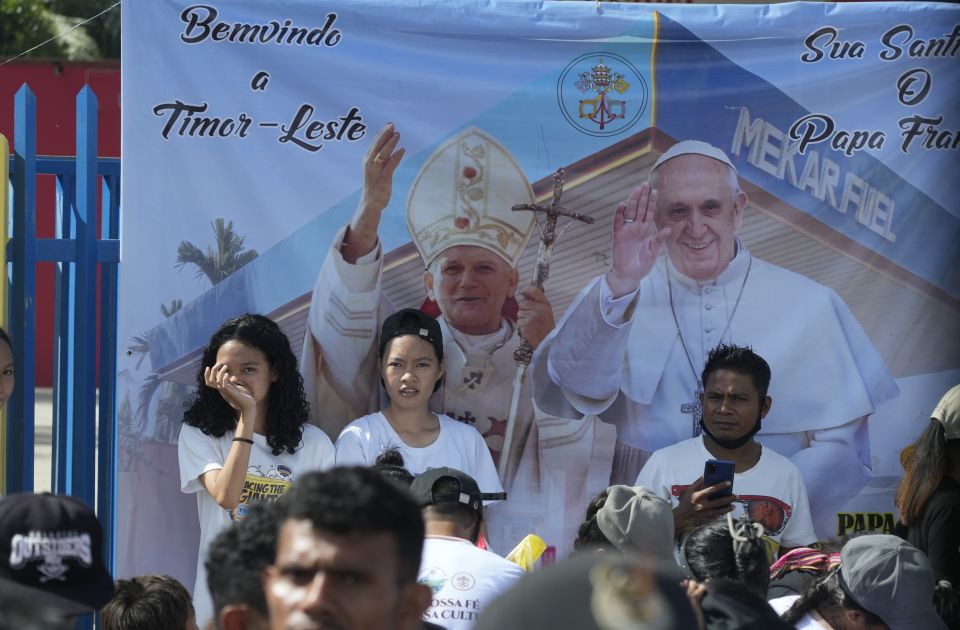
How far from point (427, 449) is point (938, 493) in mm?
1951

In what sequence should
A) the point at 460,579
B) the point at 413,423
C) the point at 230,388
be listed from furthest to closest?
the point at 413,423 → the point at 230,388 → the point at 460,579

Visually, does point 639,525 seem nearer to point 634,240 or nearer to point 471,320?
point 471,320

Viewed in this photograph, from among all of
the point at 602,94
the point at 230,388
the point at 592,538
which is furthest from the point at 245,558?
the point at 602,94

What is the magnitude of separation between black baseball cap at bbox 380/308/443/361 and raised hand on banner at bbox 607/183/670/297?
2.66ft

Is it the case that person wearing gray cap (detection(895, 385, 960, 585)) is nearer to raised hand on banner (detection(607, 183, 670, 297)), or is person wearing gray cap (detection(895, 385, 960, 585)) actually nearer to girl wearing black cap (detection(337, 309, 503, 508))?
raised hand on banner (detection(607, 183, 670, 297))

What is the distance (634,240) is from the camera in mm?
5211

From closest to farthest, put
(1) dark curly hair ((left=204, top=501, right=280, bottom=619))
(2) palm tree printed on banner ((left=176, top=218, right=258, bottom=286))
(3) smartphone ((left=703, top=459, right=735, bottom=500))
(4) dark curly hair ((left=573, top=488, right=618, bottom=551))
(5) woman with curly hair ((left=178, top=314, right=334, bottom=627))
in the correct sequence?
(1) dark curly hair ((left=204, top=501, right=280, bottom=619))
(4) dark curly hair ((left=573, top=488, right=618, bottom=551))
(5) woman with curly hair ((left=178, top=314, right=334, bottom=627))
(3) smartphone ((left=703, top=459, right=735, bottom=500))
(2) palm tree printed on banner ((left=176, top=218, right=258, bottom=286))

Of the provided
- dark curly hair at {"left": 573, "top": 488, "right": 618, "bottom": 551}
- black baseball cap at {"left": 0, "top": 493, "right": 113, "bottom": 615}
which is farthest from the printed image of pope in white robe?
black baseball cap at {"left": 0, "top": 493, "right": 113, "bottom": 615}

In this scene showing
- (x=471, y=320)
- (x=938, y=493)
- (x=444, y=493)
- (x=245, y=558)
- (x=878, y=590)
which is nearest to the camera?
(x=245, y=558)

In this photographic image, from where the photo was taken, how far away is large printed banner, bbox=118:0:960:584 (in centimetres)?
491

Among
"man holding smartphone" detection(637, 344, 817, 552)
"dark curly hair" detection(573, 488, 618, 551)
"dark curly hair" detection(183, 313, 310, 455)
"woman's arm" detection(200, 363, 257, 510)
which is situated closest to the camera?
"dark curly hair" detection(573, 488, 618, 551)

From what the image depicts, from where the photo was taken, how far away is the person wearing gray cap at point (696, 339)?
5.20m

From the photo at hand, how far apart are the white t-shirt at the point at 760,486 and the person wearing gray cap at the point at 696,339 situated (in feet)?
0.36

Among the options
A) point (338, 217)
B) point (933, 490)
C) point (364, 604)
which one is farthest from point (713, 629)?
point (338, 217)
